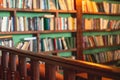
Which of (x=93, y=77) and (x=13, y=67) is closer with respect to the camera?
(x=93, y=77)

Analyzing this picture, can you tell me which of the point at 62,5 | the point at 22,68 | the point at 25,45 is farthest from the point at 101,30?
the point at 22,68

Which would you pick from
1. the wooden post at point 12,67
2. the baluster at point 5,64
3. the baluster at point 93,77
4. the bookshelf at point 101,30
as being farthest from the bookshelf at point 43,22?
the baluster at point 93,77

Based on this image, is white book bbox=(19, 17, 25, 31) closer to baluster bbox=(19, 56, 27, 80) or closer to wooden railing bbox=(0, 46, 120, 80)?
wooden railing bbox=(0, 46, 120, 80)

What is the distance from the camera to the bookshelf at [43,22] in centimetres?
332

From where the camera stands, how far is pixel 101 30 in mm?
4699

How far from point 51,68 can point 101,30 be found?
3.53 meters

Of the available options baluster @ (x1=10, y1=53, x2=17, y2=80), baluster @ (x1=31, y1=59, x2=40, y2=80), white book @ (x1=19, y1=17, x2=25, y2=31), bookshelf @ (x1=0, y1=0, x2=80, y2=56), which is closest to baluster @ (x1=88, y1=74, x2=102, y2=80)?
baluster @ (x1=31, y1=59, x2=40, y2=80)

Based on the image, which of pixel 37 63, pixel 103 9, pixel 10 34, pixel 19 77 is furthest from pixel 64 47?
pixel 37 63

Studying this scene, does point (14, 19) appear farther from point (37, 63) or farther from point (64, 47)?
point (37, 63)

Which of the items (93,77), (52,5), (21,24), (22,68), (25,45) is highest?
(52,5)

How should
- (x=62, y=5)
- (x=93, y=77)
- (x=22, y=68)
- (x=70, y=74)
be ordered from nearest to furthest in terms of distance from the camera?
(x=93, y=77), (x=70, y=74), (x=22, y=68), (x=62, y=5)

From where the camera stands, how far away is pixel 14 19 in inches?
131

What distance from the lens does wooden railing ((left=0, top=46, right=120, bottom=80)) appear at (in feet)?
3.21

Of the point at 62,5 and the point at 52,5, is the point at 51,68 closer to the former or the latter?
the point at 52,5
